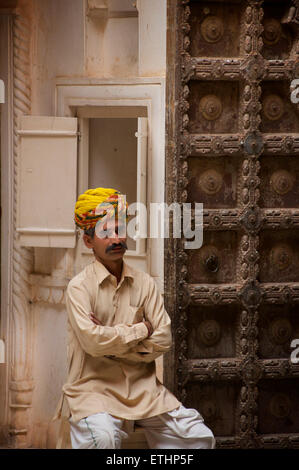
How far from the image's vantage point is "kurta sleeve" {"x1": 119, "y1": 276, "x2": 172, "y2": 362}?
135 inches

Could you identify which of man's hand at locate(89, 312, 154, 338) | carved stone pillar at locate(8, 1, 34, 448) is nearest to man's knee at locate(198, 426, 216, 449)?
man's hand at locate(89, 312, 154, 338)

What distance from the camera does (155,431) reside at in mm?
3516

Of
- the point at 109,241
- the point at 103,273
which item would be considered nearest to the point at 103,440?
the point at 103,273

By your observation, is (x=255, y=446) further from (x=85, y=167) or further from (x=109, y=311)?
(x=85, y=167)

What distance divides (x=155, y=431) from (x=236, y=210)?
128 centimetres

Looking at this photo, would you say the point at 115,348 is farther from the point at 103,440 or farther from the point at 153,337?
the point at 103,440

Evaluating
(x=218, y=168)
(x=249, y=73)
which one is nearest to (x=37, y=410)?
(x=218, y=168)

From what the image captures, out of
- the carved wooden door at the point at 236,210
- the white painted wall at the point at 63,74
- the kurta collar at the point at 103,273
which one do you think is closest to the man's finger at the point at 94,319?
the kurta collar at the point at 103,273

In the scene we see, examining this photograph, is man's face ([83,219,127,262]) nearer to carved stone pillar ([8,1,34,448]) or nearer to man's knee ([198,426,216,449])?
man's knee ([198,426,216,449])

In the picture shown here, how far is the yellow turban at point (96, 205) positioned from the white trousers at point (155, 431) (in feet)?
2.80

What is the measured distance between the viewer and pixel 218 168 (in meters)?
4.19

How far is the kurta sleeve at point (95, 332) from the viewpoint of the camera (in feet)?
10.8

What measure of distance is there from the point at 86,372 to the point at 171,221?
1.02 m
